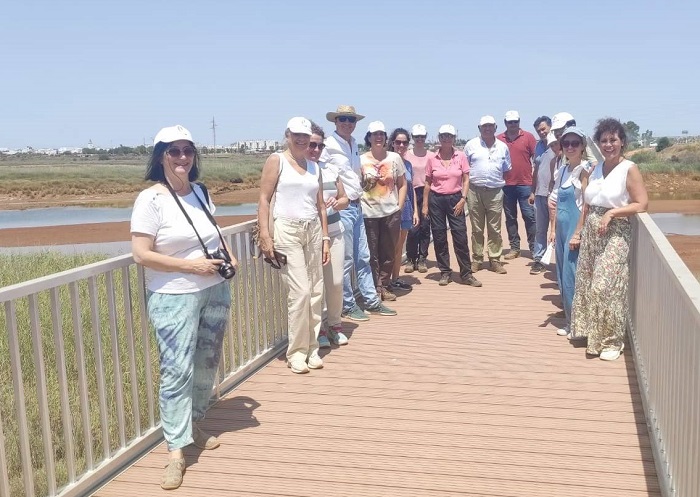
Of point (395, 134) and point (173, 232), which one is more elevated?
point (395, 134)

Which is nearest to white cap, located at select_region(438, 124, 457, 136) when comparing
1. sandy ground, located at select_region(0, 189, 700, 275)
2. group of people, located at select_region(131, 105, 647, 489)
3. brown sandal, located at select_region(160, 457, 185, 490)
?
group of people, located at select_region(131, 105, 647, 489)

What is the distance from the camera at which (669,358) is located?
316 cm

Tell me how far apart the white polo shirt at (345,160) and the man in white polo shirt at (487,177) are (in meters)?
2.43

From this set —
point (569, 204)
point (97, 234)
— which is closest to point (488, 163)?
point (569, 204)

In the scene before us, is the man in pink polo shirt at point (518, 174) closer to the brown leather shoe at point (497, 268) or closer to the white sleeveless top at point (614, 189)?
the brown leather shoe at point (497, 268)

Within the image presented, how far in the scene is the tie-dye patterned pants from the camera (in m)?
3.38

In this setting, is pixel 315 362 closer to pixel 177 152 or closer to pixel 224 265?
pixel 224 265

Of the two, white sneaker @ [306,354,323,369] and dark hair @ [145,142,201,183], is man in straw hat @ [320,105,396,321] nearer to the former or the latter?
white sneaker @ [306,354,323,369]

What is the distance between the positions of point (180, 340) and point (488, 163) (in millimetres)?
5229

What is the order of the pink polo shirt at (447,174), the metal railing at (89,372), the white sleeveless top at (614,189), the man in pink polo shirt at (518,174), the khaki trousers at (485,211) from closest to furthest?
the metal railing at (89,372) → the white sleeveless top at (614,189) → the pink polo shirt at (447,174) → the khaki trousers at (485,211) → the man in pink polo shirt at (518,174)

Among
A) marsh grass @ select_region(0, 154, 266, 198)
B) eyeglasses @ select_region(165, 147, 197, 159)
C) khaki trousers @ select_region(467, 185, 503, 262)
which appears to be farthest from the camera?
marsh grass @ select_region(0, 154, 266, 198)

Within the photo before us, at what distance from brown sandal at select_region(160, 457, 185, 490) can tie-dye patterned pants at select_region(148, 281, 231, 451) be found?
0.07 meters

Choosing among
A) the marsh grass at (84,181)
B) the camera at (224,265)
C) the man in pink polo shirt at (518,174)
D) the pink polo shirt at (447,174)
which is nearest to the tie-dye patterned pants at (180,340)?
the camera at (224,265)

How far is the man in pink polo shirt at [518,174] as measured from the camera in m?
8.68
